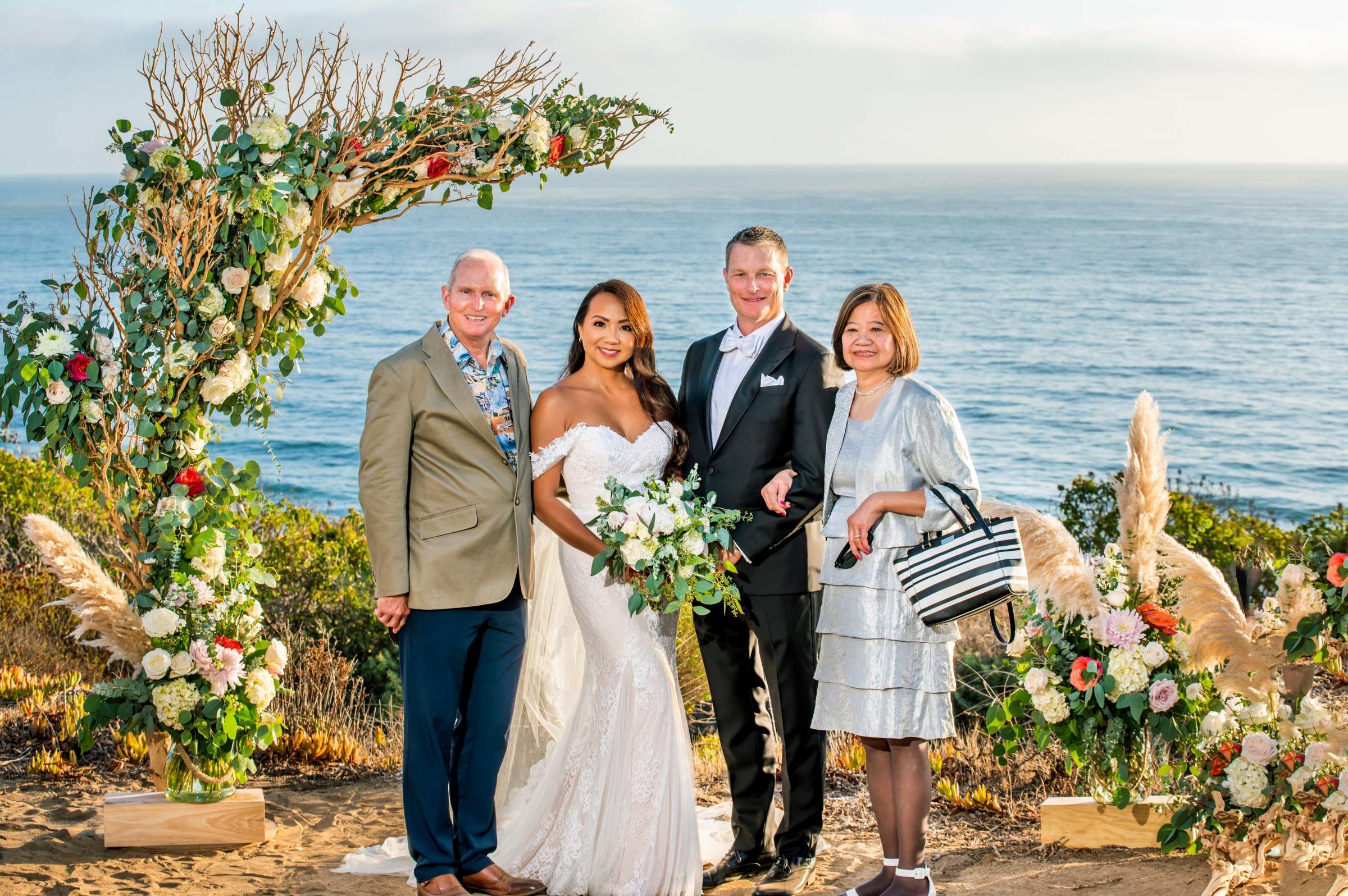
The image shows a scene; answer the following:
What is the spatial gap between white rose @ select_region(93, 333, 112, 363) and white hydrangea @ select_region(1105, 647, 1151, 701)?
460 cm

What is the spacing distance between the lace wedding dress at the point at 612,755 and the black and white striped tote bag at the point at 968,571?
1.20m

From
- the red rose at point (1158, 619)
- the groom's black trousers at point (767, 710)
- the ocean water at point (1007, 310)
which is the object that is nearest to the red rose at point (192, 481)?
the ocean water at point (1007, 310)

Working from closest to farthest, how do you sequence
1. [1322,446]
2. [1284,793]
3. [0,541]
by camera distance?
[1284,793] < [0,541] < [1322,446]

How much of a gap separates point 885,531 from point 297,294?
114 inches

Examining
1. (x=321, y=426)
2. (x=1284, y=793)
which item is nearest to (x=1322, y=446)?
(x=321, y=426)

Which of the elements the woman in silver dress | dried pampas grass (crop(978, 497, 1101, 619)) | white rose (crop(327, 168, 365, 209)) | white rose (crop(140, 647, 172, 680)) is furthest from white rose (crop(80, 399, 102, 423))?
dried pampas grass (crop(978, 497, 1101, 619))

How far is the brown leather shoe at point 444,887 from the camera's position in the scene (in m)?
4.74

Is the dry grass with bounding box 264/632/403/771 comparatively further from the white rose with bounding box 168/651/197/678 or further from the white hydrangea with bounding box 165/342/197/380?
the white hydrangea with bounding box 165/342/197/380

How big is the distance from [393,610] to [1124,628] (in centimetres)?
307

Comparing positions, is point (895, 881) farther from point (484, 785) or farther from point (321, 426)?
point (321, 426)

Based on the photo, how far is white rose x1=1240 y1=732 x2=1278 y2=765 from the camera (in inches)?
177

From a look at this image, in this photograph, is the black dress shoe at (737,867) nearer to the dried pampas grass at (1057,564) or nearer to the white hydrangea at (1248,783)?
the dried pampas grass at (1057,564)

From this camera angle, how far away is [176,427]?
5.28m

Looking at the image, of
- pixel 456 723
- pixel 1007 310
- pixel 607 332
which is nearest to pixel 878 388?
pixel 607 332
